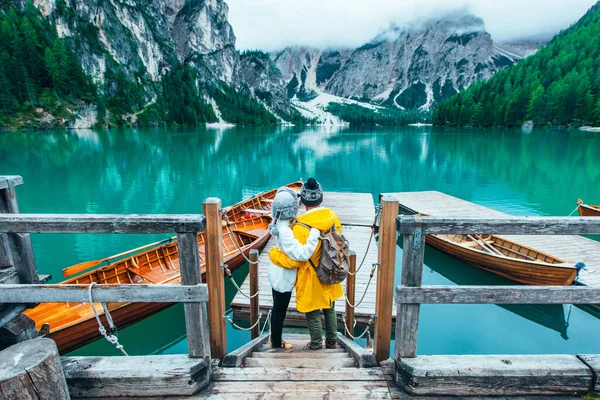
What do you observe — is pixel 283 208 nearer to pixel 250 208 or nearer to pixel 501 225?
pixel 501 225

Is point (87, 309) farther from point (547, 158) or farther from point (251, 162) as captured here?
point (547, 158)

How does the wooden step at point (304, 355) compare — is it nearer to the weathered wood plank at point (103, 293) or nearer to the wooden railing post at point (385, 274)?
the wooden railing post at point (385, 274)

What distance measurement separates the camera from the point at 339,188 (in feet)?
92.6

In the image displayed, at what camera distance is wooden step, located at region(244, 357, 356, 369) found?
341 cm

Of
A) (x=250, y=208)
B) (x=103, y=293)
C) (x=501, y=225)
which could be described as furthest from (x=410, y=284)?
(x=250, y=208)

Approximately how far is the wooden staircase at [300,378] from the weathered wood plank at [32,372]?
1.19 meters

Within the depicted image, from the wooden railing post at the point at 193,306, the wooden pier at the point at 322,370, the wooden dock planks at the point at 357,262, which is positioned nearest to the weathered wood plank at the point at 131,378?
the wooden pier at the point at 322,370

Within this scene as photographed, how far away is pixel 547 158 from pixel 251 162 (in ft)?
126

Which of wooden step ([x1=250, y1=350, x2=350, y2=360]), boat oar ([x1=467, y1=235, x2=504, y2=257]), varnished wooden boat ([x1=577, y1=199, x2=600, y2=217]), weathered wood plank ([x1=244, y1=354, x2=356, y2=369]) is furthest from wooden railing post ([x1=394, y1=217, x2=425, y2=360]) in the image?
varnished wooden boat ([x1=577, y1=199, x2=600, y2=217])

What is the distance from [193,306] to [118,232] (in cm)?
89

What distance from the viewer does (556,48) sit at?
116 m

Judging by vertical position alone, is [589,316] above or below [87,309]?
below

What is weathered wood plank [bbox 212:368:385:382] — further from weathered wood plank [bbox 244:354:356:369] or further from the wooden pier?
weathered wood plank [bbox 244:354:356:369]

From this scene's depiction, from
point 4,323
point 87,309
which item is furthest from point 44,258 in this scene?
point 4,323
